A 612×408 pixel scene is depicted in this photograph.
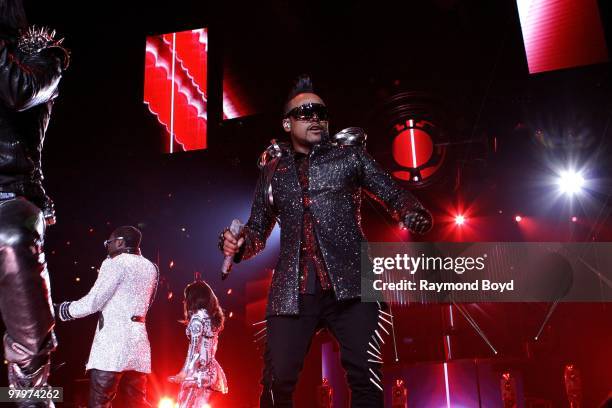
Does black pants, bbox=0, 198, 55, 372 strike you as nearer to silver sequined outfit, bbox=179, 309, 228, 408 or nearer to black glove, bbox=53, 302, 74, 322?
black glove, bbox=53, 302, 74, 322

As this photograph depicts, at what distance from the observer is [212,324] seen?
486cm

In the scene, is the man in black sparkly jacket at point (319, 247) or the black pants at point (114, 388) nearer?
the man in black sparkly jacket at point (319, 247)

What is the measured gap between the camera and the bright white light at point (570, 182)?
A: 8.13 metres

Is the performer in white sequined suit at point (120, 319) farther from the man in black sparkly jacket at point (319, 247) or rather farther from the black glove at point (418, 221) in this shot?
the black glove at point (418, 221)

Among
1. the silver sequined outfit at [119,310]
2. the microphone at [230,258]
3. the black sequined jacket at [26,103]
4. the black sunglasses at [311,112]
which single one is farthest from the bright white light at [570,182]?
the black sequined jacket at [26,103]

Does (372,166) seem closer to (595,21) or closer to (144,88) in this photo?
(595,21)

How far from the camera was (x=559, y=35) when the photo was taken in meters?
7.28

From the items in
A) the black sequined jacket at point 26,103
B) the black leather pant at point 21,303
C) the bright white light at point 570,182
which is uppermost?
the bright white light at point 570,182

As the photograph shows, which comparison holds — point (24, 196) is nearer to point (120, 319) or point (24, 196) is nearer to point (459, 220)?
point (120, 319)

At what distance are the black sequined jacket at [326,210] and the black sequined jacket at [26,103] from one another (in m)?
0.97

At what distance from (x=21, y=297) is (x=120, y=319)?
1.99m

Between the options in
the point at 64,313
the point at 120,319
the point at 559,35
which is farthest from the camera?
the point at 559,35

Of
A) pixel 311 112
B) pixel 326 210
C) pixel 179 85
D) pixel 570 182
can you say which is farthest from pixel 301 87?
pixel 570 182

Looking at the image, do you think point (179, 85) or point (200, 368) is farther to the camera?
point (179, 85)
